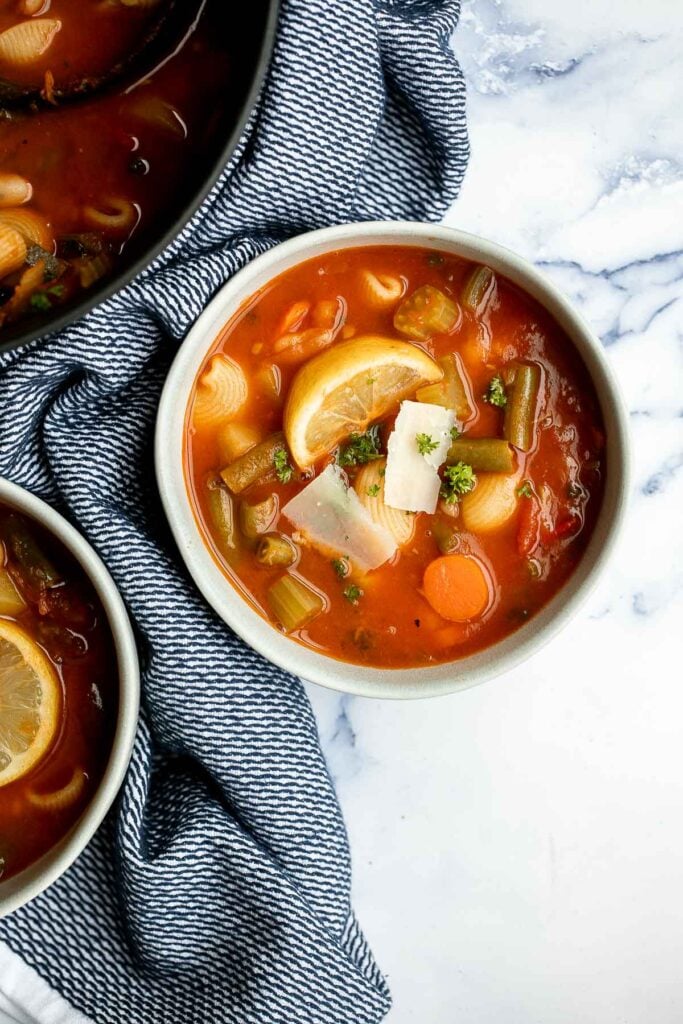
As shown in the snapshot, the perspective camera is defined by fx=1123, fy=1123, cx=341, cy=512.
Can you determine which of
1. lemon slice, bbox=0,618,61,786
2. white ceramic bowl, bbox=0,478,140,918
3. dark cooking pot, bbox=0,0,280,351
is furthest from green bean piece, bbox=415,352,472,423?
lemon slice, bbox=0,618,61,786

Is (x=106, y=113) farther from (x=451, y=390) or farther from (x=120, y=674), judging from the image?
(x=120, y=674)

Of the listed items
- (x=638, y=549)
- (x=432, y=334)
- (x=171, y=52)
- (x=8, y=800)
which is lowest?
(x=8, y=800)

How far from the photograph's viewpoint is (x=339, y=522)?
2.34m

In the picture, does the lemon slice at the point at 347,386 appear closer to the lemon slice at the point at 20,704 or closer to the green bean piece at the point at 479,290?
the green bean piece at the point at 479,290

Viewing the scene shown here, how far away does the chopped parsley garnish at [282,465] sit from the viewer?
2.33 metres

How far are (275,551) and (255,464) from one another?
0.61ft

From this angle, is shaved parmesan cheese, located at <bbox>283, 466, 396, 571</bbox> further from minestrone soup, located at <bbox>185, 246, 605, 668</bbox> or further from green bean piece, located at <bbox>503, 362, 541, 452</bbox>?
green bean piece, located at <bbox>503, 362, 541, 452</bbox>

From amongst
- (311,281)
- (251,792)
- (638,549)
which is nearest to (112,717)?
(251,792)

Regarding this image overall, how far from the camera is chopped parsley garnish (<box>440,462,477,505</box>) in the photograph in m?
2.29

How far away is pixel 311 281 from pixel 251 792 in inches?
43.3

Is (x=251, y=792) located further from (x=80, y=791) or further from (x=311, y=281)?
(x=311, y=281)

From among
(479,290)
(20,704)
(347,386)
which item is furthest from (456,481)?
(20,704)

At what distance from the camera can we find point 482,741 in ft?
8.70

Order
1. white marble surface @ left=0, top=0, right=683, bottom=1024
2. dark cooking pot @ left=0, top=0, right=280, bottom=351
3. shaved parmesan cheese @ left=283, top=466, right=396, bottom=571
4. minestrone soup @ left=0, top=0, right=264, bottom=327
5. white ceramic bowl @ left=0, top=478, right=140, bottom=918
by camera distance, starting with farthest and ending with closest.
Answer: white marble surface @ left=0, top=0, right=683, bottom=1024, shaved parmesan cheese @ left=283, top=466, right=396, bottom=571, white ceramic bowl @ left=0, top=478, right=140, bottom=918, minestrone soup @ left=0, top=0, right=264, bottom=327, dark cooking pot @ left=0, top=0, right=280, bottom=351
